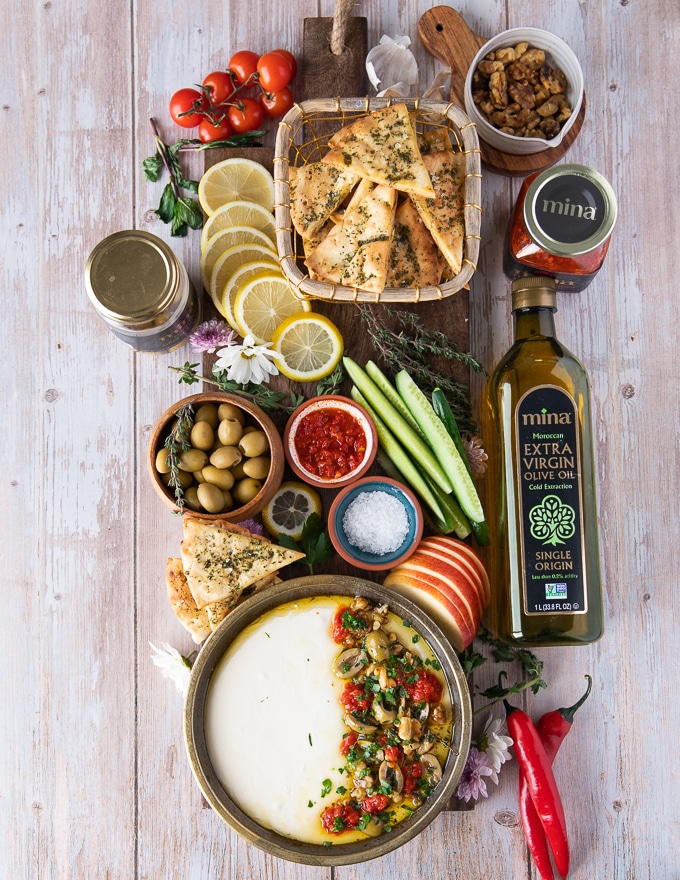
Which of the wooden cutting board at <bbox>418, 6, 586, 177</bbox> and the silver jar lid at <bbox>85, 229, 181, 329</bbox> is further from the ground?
the wooden cutting board at <bbox>418, 6, 586, 177</bbox>

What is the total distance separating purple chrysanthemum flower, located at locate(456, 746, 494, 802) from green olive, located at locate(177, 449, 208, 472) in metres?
1.10

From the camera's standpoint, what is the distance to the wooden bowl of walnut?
1919mm

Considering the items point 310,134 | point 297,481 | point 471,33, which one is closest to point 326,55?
point 310,134

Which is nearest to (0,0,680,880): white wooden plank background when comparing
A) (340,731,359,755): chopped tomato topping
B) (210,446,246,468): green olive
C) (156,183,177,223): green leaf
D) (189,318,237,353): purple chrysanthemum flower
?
(156,183,177,223): green leaf

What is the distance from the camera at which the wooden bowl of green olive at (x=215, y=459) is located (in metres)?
1.83

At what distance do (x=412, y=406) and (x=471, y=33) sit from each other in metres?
1.12

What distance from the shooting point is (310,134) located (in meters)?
2.04

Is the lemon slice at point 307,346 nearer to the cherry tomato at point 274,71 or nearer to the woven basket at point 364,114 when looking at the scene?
the woven basket at point 364,114

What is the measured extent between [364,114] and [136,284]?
30.6 inches

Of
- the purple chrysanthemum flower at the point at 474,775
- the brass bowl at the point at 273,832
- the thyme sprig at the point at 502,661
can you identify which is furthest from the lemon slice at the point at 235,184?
the purple chrysanthemum flower at the point at 474,775

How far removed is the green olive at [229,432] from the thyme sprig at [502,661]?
0.85 meters

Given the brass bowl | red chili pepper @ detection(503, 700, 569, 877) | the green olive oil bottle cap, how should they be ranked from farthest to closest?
red chili pepper @ detection(503, 700, 569, 877)
the green olive oil bottle cap
the brass bowl

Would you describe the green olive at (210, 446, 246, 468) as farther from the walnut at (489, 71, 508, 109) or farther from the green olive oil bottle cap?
the walnut at (489, 71, 508, 109)

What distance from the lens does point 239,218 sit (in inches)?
78.4
